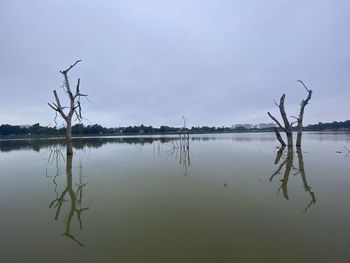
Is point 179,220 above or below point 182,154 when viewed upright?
below

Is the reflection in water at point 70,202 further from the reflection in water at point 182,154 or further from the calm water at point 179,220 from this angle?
the reflection in water at point 182,154

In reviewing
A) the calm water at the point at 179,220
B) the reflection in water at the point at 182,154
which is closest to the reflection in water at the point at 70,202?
the calm water at the point at 179,220

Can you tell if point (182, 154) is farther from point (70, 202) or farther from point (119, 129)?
point (119, 129)

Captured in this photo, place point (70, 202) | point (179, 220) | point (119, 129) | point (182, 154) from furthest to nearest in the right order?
point (119, 129) < point (182, 154) < point (70, 202) < point (179, 220)

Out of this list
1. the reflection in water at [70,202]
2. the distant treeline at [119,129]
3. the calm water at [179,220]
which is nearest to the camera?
the calm water at [179,220]

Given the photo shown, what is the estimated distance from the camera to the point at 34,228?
3277 mm

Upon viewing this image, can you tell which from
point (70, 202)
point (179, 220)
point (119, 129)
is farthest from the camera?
point (119, 129)

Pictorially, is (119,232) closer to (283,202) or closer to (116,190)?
(116,190)

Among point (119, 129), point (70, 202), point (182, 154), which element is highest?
point (119, 129)

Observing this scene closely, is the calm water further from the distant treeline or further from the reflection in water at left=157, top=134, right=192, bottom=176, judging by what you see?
the distant treeline

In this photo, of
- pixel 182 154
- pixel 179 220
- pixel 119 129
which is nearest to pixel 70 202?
pixel 179 220

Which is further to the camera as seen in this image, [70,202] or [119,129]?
[119,129]

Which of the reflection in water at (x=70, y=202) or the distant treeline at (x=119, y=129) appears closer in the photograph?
the reflection in water at (x=70, y=202)

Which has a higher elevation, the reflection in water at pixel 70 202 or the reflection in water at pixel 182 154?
the reflection in water at pixel 182 154
